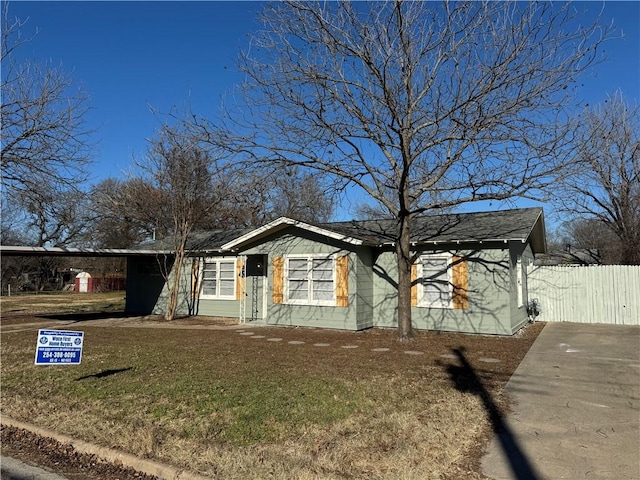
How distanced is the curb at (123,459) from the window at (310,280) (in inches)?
364

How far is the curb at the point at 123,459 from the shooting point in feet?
12.6

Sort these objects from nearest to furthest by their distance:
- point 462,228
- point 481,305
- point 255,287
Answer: point 481,305 < point 462,228 < point 255,287

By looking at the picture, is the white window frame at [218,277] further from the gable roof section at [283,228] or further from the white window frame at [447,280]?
the white window frame at [447,280]

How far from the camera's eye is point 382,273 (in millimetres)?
14125

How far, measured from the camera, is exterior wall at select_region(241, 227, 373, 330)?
13320 mm

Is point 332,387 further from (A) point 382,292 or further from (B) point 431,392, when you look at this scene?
(A) point 382,292

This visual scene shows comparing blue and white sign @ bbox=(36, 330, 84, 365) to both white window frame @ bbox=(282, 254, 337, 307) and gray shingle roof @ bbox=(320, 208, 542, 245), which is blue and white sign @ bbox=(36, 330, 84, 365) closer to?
white window frame @ bbox=(282, 254, 337, 307)

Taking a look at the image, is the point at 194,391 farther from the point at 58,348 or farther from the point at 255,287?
the point at 255,287

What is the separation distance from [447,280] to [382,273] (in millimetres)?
2078

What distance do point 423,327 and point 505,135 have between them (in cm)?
596

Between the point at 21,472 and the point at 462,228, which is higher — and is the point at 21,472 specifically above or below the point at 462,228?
below

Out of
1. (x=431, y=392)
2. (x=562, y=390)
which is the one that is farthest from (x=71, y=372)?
(x=562, y=390)

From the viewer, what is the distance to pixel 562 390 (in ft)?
21.4

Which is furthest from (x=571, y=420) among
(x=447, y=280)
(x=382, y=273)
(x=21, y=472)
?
(x=382, y=273)
